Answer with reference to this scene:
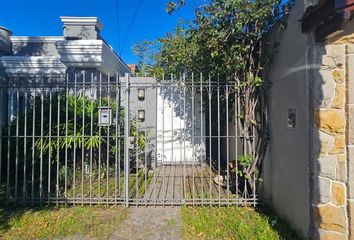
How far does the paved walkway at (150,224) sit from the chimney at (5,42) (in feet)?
25.6

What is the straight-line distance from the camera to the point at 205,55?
18.1 feet

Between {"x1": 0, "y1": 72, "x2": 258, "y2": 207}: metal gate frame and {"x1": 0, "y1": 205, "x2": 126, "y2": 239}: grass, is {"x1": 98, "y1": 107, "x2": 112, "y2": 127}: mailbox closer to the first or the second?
{"x1": 0, "y1": 72, "x2": 258, "y2": 207}: metal gate frame

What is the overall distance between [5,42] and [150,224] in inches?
341

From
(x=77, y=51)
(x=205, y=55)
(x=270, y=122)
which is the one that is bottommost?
(x=270, y=122)

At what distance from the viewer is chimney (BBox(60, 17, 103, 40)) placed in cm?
771

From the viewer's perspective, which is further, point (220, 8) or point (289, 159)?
point (220, 8)

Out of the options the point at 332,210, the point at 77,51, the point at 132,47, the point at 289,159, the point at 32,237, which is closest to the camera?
the point at 332,210

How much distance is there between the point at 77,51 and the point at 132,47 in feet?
35.2

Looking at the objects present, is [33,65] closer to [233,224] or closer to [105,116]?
[105,116]

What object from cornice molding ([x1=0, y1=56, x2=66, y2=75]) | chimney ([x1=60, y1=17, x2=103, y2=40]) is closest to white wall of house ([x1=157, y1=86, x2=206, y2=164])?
chimney ([x1=60, y1=17, x2=103, y2=40])

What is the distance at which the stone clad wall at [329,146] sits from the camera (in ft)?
10.2

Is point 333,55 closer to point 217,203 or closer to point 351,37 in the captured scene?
point 351,37

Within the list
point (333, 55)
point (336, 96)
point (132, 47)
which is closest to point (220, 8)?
point (333, 55)

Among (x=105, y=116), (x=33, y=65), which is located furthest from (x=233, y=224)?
(x=33, y=65)
